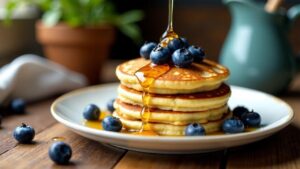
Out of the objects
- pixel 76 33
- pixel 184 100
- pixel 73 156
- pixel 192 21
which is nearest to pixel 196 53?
pixel 184 100

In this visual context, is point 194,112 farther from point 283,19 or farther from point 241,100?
A: point 283,19

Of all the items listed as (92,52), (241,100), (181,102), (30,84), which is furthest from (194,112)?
(92,52)

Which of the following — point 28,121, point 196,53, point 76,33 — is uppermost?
point 196,53

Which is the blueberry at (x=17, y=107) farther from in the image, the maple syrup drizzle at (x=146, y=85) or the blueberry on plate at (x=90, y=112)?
the maple syrup drizzle at (x=146, y=85)

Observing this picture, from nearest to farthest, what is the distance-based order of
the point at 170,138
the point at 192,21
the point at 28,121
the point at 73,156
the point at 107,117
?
the point at 170,138, the point at 73,156, the point at 107,117, the point at 28,121, the point at 192,21

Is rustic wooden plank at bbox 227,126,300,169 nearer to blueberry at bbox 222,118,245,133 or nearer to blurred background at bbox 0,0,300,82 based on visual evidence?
blueberry at bbox 222,118,245,133

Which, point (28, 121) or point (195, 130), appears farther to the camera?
point (28, 121)

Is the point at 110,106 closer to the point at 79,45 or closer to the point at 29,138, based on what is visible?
the point at 29,138
